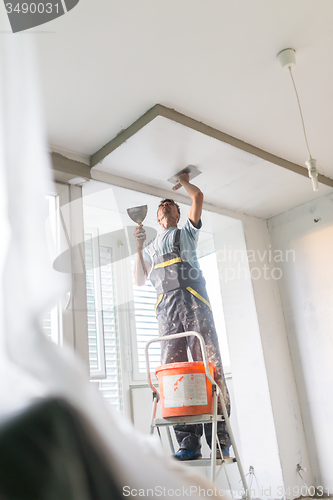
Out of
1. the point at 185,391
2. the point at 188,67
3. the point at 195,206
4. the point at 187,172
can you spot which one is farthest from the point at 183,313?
the point at 188,67

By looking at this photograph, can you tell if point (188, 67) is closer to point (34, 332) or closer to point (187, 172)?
point (187, 172)

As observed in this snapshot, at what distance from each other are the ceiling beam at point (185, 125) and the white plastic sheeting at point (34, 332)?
1778 mm

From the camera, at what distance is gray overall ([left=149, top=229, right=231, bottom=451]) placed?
2293mm

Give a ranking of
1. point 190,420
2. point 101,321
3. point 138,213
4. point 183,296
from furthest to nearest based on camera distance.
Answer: point 138,213 → point 101,321 → point 183,296 → point 190,420

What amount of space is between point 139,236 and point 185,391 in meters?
1.13

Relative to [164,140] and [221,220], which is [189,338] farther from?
[221,220]

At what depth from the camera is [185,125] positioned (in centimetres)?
228

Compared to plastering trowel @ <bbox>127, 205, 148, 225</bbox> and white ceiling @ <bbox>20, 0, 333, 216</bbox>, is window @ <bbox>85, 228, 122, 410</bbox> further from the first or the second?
white ceiling @ <bbox>20, 0, 333, 216</bbox>

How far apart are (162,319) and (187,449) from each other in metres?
0.70

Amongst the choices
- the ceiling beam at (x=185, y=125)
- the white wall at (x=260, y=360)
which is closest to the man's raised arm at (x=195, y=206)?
the ceiling beam at (x=185, y=125)

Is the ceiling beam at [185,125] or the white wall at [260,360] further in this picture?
the white wall at [260,360]

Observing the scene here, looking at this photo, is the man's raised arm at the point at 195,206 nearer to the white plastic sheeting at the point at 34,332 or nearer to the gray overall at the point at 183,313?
the gray overall at the point at 183,313

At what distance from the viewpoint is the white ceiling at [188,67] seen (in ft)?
5.51

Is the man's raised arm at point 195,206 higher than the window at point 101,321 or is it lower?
higher
